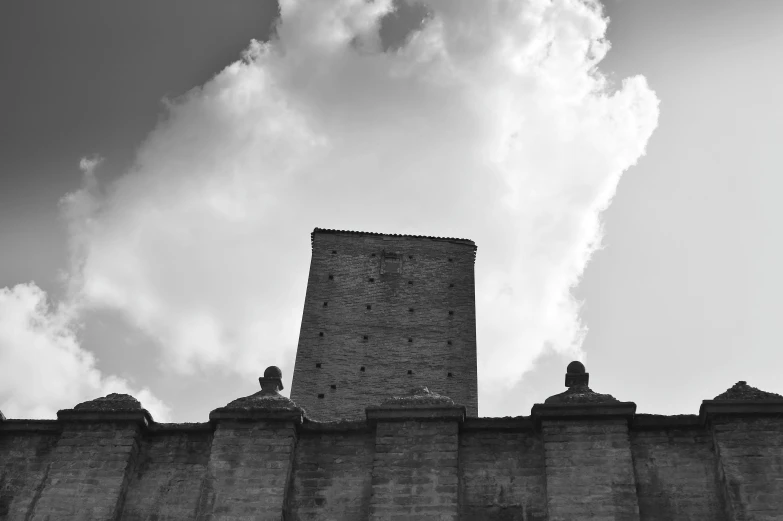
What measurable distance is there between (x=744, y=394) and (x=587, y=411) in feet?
6.82

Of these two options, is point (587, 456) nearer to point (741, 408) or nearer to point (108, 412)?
point (741, 408)

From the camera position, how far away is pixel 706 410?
37.3 feet

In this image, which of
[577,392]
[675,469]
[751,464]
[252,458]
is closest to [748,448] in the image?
[751,464]

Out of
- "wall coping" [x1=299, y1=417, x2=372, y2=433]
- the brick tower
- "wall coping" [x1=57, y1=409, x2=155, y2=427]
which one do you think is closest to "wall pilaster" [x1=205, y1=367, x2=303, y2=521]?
"wall coping" [x1=299, y1=417, x2=372, y2=433]

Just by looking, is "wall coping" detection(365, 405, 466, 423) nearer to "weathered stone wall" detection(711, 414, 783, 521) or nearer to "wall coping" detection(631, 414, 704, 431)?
"wall coping" detection(631, 414, 704, 431)

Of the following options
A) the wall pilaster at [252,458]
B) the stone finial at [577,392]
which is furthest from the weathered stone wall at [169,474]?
the stone finial at [577,392]

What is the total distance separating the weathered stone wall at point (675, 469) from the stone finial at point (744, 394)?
1.66 feet

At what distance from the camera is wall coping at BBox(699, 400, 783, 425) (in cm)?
1124

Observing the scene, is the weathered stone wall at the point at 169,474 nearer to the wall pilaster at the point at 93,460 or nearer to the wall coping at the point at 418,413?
the wall pilaster at the point at 93,460

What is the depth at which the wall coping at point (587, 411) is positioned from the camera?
37.5 feet

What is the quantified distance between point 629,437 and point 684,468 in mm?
757

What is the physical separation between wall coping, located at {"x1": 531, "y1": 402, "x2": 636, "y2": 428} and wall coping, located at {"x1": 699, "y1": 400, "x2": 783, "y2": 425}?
97 centimetres

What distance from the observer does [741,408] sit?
37.1ft

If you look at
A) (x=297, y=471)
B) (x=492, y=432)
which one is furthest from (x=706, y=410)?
(x=297, y=471)
